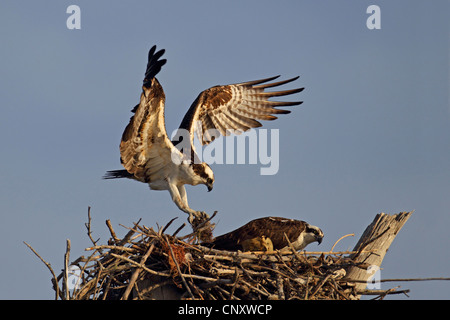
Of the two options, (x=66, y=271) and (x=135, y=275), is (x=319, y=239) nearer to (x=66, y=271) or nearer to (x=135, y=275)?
(x=135, y=275)

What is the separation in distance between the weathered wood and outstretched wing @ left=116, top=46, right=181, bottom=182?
2.84 meters

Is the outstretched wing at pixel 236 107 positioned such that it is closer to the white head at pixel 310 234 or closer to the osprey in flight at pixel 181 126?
the osprey in flight at pixel 181 126

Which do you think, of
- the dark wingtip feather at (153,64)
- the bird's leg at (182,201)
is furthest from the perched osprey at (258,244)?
the dark wingtip feather at (153,64)

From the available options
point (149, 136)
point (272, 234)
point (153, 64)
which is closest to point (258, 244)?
point (272, 234)

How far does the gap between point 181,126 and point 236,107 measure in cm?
129

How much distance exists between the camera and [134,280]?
22.0 feet

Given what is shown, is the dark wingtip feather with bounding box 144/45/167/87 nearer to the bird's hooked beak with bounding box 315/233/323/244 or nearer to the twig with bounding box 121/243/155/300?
the twig with bounding box 121/243/155/300

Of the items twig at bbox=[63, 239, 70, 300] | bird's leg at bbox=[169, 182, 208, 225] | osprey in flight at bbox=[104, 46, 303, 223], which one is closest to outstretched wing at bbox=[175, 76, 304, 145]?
osprey in flight at bbox=[104, 46, 303, 223]

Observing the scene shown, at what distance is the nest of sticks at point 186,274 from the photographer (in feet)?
22.4

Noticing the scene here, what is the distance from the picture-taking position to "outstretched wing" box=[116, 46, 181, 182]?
26.9 ft

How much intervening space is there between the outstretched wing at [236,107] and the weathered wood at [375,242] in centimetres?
331

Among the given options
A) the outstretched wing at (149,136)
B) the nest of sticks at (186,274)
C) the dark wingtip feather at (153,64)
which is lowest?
the nest of sticks at (186,274)
